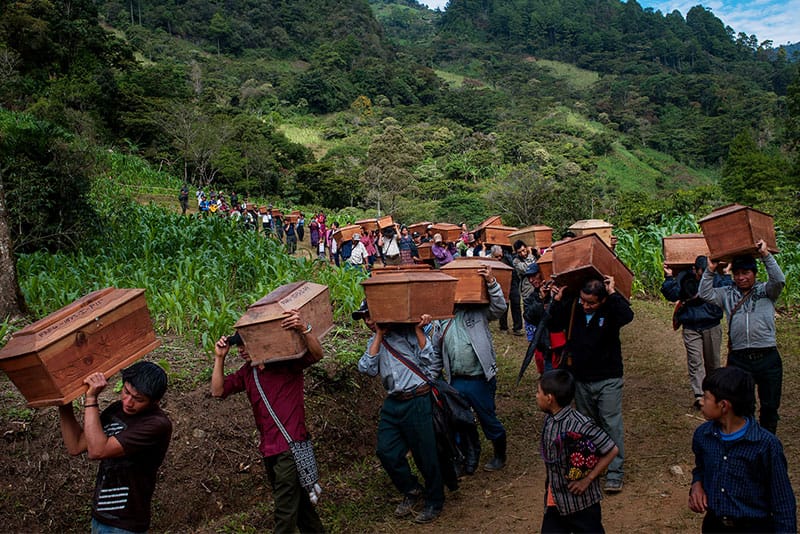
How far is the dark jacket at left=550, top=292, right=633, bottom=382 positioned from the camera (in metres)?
4.21

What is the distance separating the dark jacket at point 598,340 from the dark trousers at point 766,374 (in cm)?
97

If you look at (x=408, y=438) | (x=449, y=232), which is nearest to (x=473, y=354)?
(x=408, y=438)

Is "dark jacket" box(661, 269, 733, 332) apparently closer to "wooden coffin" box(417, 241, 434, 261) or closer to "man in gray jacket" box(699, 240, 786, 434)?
"man in gray jacket" box(699, 240, 786, 434)

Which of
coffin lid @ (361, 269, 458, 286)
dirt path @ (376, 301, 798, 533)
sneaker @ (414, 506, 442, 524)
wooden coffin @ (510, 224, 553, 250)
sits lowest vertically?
dirt path @ (376, 301, 798, 533)

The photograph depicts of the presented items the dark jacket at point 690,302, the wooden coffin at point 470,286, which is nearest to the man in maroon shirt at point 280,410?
the wooden coffin at point 470,286

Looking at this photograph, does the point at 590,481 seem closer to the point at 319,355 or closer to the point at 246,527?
the point at 319,355

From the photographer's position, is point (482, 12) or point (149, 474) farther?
point (482, 12)

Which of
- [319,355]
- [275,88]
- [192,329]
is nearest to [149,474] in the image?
[319,355]

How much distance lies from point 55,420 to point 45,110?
25.2 metres

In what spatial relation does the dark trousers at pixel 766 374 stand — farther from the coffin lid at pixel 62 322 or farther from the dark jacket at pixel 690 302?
the coffin lid at pixel 62 322

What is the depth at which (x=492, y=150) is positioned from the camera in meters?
55.4


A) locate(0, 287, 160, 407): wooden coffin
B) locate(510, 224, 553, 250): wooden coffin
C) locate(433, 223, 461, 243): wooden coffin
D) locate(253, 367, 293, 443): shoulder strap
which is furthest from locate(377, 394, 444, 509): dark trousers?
locate(433, 223, 461, 243): wooden coffin

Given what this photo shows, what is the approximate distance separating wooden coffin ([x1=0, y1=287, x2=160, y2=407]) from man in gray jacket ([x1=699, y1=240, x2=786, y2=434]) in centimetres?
418

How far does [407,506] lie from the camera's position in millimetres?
4496
